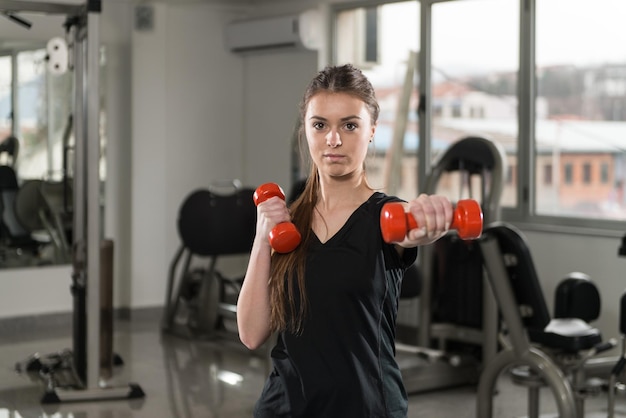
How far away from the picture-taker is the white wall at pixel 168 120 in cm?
711

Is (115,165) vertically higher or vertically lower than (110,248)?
higher

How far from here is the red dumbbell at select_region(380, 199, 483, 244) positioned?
4.26 feet

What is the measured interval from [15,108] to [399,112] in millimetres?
2471

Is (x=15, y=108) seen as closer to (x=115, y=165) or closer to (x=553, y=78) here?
(x=115, y=165)

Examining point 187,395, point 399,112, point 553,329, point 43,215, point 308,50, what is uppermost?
point 308,50

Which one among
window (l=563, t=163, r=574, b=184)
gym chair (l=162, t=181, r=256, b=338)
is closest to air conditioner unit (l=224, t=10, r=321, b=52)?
gym chair (l=162, t=181, r=256, b=338)

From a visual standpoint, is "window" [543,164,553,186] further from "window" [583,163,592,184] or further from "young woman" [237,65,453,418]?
"young woman" [237,65,453,418]

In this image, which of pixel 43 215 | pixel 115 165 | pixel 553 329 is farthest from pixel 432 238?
pixel 115 165

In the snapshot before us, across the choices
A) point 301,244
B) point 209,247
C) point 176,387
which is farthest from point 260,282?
point 209,247

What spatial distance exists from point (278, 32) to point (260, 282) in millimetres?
5443

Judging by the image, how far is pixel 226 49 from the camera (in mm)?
7465

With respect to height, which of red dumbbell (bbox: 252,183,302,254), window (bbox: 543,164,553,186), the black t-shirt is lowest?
the black t-shirt

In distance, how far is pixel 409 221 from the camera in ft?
4.27

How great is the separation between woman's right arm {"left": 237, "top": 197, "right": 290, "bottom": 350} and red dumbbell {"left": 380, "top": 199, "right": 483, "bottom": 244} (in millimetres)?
183
